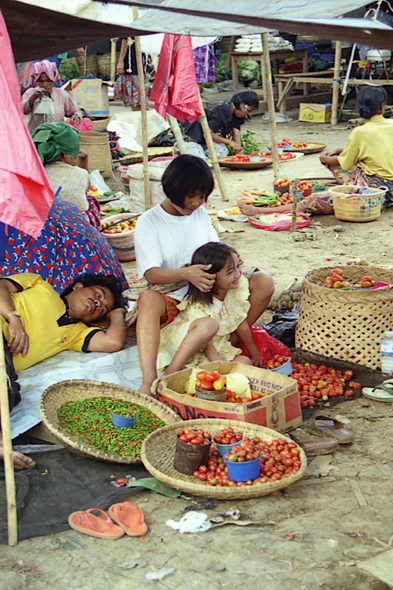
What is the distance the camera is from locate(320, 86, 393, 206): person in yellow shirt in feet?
22.6

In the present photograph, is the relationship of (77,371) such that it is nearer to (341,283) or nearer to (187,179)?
(187,179)

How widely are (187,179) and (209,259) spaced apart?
0.44 metres

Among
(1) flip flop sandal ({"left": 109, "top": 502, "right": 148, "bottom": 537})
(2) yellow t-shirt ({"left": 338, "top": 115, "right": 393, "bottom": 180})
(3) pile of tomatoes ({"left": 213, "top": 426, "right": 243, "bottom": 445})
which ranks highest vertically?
(2) yellow t-shirt ({"left": 338, "top": 115, "right": 393, "bottom": 180})

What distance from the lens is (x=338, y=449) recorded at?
10.4 feet

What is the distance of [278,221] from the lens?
7.04 metres

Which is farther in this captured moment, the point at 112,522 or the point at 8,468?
the point at 112,522

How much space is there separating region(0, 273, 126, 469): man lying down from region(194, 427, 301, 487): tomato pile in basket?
1.15m

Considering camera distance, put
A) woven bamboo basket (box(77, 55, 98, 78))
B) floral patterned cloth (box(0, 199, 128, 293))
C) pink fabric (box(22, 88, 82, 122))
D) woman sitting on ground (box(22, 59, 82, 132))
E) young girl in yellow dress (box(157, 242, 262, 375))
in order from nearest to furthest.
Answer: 1. young girl in yellow dress (box(157, 242, 262, 375))
2. floral patterned cloth (box(0, 199, 128, 293))
3. woman sitting on ground (box(22, 59, 82, 132))
4. pink fabric (box(22, 88, 82, 122))
5. woven bamboo basket (box(77, 55, 98, 78))

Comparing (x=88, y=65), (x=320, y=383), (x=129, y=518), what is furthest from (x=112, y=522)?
(x=88, y=65)

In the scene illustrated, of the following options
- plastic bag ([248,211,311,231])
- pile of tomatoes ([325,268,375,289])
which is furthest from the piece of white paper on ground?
plastic bag ([248,211,311,231])

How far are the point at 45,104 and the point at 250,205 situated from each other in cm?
247

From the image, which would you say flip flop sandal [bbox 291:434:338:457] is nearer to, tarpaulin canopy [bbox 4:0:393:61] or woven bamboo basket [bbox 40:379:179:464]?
woven bamboo basket [bbox 40:379:179:464]

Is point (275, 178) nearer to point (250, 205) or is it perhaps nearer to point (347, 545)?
point (250, 205)

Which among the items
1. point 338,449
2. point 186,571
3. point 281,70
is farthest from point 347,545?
point 281,70
